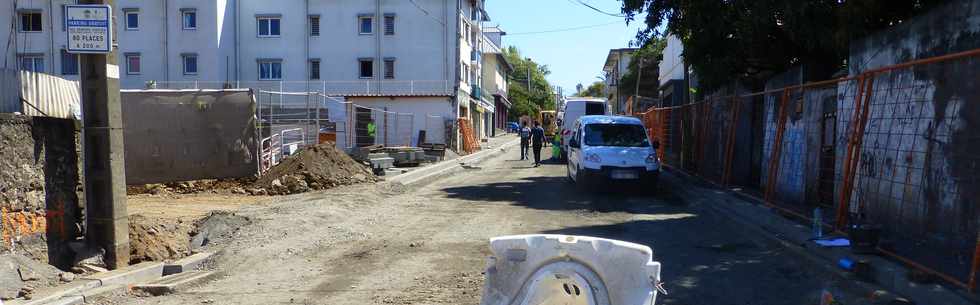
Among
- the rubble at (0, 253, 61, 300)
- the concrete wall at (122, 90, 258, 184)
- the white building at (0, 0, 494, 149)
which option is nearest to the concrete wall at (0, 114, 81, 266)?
the rubble at (0, 253, 61, 300)

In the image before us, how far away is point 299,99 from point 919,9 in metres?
32.5

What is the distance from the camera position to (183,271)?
7.32 metres

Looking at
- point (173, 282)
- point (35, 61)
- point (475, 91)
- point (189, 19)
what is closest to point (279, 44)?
point (189, 19)

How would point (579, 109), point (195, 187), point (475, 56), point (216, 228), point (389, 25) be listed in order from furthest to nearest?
point (475, 56) < point (389, 25) < point (579, 109) < point (195, 187) < point (216, 228)

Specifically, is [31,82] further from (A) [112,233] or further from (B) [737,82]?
(B) [737,82]

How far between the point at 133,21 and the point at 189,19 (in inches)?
135

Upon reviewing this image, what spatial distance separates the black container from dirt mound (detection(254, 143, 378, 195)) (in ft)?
32.8

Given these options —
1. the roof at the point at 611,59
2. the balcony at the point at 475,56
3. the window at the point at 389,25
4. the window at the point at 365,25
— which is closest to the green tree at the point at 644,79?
the balcony at the point at 475,56

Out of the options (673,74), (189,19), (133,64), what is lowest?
(673,74)

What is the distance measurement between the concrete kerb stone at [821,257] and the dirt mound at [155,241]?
23.5 feet

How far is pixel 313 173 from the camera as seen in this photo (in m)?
14.6

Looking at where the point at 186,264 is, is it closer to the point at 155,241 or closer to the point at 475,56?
the point at 155,241

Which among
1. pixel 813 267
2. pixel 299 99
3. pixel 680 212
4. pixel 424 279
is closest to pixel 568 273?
pixel 424 279

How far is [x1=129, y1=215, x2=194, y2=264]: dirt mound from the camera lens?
777 cm
